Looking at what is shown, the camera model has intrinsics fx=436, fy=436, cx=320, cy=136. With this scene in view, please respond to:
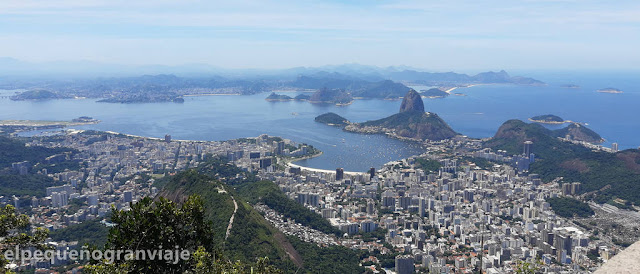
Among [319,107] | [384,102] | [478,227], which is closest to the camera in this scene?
[478,227]

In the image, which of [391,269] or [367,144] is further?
[367,144]

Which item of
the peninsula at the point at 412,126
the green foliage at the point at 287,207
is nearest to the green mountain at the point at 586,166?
the peninsula at the point at 412,126

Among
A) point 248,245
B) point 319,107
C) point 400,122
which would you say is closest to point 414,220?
point 248,245

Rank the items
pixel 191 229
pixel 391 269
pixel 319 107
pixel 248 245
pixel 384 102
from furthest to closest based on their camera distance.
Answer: pixel 384 102 → pixel 319 107 → pixel 391 269 → pixel 248 245 → pixel 191 229

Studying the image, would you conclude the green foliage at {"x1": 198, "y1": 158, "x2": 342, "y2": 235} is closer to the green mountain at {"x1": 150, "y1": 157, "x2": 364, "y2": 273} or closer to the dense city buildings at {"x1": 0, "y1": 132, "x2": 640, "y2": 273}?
the green mountain at {"x1": 150, "y1": 157, "x2": 364, "y2": 273}

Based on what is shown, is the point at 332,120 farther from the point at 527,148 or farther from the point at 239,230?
the point at 239,230

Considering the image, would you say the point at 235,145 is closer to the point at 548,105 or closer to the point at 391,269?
the point at 391,269
